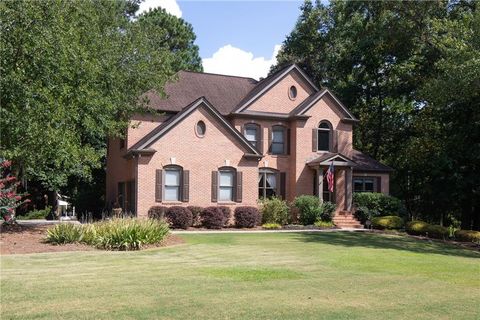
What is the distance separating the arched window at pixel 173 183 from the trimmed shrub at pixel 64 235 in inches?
384

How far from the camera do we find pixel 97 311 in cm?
800

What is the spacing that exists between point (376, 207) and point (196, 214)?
11168 millimetres

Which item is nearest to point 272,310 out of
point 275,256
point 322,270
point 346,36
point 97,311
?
point 97,311

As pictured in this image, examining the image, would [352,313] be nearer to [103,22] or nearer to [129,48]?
[129,48]

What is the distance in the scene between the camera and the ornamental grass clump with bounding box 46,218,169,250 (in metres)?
17.2

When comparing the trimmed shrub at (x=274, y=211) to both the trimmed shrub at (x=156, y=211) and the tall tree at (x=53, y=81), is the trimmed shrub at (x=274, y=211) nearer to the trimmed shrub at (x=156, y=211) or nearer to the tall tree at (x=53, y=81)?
the trimmed shrub at (x=156, y=211)

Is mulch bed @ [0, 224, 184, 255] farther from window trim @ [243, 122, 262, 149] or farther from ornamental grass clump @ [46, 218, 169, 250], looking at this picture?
window trim @ [243, 122, 262, 149]

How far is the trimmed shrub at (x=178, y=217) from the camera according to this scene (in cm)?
2608

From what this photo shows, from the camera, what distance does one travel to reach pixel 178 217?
26109 millimetres

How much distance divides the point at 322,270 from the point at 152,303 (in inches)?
225

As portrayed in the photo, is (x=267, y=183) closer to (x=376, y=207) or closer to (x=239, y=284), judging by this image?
(x=376, y=207)

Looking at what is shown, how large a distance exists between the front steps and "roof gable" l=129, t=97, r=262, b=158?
6.00m

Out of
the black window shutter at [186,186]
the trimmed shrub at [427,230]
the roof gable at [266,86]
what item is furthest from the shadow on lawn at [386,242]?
the roof gable at [266,86]

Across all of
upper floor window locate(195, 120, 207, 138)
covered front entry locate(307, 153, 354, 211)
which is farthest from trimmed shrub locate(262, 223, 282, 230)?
upper floor window locate(195, 120, 207, 138)
